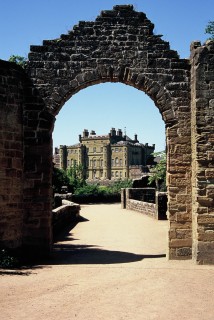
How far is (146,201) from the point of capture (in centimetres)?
2997

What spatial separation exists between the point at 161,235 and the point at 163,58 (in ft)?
22.1

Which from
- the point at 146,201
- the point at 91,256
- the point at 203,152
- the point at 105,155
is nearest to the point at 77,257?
the point at 91,256

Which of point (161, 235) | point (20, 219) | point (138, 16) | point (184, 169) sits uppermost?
point (138, 16)

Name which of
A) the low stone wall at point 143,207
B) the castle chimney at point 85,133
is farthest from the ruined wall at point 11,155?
the castle chimney at point 85,133

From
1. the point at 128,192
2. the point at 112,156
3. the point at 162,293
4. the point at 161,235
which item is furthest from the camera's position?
the point at 112,156

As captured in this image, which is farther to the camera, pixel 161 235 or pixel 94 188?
pixel 94 188

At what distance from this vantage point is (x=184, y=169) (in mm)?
9820

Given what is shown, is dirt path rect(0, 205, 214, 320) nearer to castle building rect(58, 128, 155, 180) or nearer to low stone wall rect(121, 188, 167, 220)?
low stone wall rect(121, 188, 167, 220)

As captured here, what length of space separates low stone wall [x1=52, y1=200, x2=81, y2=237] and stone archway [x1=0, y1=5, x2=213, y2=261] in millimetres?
5191

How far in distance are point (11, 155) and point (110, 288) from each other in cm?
403

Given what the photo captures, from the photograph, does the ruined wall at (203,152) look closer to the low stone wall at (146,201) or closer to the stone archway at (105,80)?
the stone archway at (105,80)

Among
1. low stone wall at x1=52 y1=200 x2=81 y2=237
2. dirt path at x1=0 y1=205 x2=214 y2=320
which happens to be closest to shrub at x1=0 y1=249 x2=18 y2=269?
dirt path at x1=0 y1=205 x2=214 y2=320

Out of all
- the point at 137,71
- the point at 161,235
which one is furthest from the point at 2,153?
the point at 161,235

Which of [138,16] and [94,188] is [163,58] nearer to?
[138,16]
